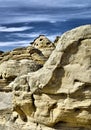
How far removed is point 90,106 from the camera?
12.0 metres

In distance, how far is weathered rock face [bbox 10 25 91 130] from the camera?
12117 millimetres

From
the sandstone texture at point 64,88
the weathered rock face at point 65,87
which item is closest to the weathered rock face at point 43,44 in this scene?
the sandstone texture at point 64,88

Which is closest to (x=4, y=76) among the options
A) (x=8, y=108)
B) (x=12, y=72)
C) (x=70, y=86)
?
(x=12, y=72)

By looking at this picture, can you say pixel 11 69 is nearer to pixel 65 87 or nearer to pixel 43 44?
pixel 65 87

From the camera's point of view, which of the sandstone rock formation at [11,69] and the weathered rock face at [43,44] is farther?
the weathered rock face at [43,44]

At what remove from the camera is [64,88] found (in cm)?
1249

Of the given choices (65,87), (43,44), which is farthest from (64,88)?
(43,44)

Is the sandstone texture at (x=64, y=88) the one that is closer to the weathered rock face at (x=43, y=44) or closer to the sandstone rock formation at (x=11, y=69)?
the sandstone rock formation at (x=11, y=69)

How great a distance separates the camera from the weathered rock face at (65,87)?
12.1 metres

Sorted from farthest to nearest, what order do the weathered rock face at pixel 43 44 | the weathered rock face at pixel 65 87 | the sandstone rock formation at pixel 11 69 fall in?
the weathered rock face at pixel 43 44 < the sandstone rock formation at pixel 11 69 < the weathered rock face at pixel 65 87

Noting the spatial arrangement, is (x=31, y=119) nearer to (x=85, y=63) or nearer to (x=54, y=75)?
(x=54, y=75)

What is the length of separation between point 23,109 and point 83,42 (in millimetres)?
3631

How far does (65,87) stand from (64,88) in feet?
0.16

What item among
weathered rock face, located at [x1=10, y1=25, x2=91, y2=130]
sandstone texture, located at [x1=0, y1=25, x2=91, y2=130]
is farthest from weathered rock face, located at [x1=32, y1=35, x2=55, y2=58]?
weathered rock face, located at [x1=10, y1=25, x2=91, y2=130]
